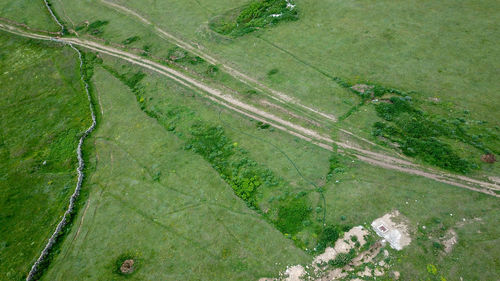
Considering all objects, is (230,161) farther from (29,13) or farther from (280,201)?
(29,13)

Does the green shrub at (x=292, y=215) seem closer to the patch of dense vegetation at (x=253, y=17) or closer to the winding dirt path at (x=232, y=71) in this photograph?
the winding dirt path at (x=232, y=71)

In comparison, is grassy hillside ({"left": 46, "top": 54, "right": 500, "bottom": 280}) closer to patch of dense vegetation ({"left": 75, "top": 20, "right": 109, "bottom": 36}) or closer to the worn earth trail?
the worn earth trail

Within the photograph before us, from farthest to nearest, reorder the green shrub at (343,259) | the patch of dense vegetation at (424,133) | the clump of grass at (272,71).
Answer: the clump of grass at (272,71)
the patch of dense vegetation at (424,133)
the green shrub at (343,259)

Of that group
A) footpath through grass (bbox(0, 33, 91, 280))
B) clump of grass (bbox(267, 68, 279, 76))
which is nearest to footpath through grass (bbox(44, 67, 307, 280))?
footpath through grass (bbox(0, 33, 91, 280))

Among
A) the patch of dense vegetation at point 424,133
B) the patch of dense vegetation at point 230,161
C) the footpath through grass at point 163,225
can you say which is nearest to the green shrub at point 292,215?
the footpath through grass at point 163,225

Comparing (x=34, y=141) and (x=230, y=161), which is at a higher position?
(x=230, y=161)

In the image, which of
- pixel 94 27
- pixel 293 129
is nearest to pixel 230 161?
pixel 293 129

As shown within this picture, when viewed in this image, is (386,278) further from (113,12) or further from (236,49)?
(113,12)
